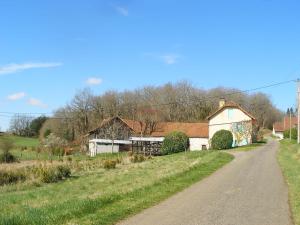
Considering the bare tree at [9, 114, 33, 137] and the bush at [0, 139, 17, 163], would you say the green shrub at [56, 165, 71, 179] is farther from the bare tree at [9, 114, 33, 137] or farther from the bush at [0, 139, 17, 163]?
the bare tree at [9, 114, 33, 137]

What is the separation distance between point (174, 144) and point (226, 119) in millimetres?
10953

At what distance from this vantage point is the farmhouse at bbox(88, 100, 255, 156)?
64.9 m

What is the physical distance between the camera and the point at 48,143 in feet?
266

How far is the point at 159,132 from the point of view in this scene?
7456cm

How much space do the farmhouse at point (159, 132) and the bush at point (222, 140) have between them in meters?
5.41

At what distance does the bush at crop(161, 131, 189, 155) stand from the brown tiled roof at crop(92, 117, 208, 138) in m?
7.44

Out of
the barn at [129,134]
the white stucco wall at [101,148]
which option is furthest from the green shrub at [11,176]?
the white stucco wall at [101,148]

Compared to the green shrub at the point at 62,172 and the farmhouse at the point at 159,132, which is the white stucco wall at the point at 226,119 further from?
the green shrub at the point at 62,172

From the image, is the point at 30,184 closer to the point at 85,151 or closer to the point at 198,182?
the point at 198,182

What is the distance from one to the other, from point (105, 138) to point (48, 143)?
1402 cm

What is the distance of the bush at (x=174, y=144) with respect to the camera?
195ft

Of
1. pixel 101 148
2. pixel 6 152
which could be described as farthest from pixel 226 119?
pixel 6 152

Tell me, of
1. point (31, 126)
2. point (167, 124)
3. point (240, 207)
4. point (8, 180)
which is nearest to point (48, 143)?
point (167, 124)

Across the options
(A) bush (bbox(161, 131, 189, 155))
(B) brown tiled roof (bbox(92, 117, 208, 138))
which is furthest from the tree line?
(A) bush (bbox(161, 131, 189, 155))
